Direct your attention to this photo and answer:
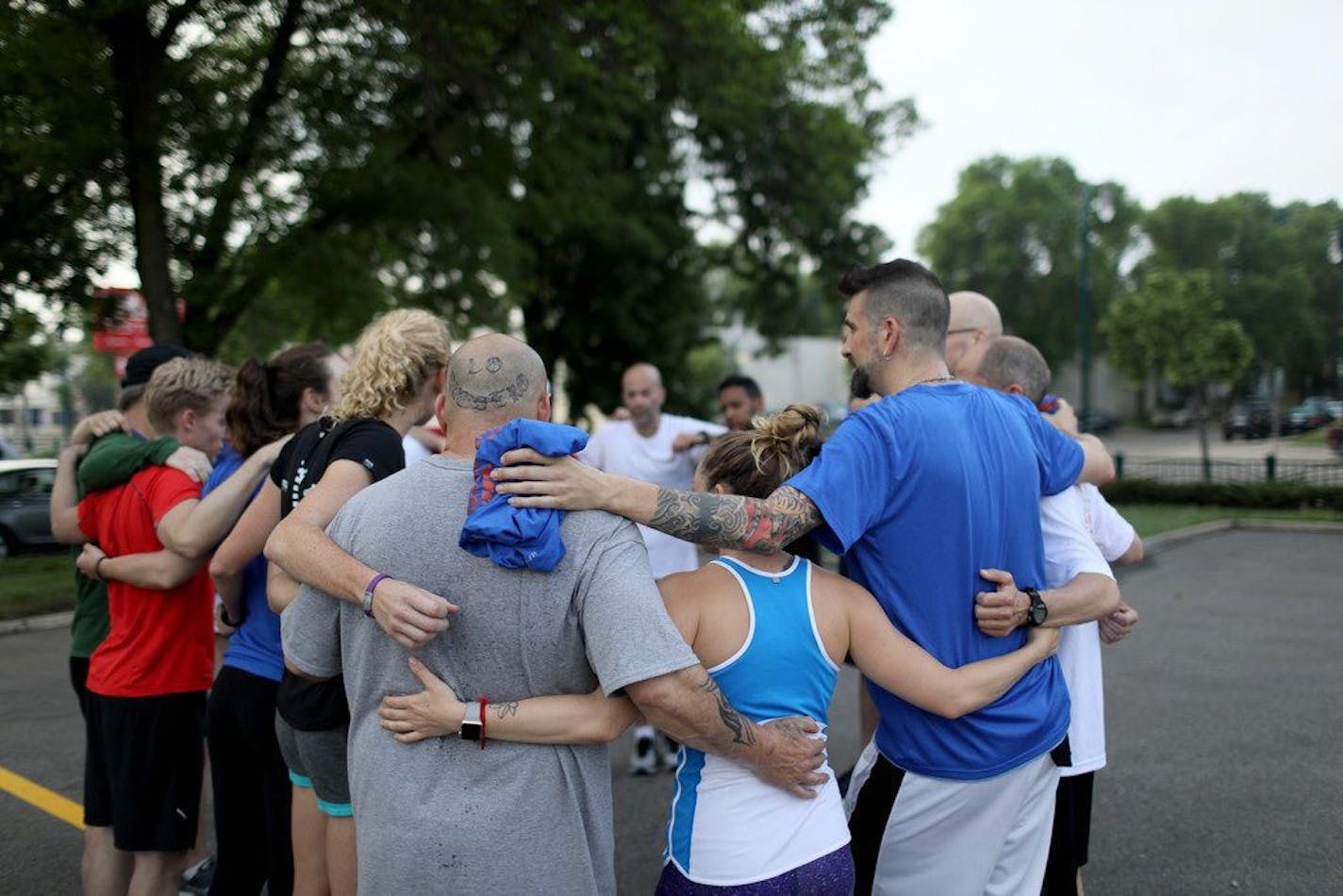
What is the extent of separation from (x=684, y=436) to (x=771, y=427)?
3.50m

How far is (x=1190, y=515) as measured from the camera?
1755cm

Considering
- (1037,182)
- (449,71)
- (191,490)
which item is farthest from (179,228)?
(1037,182)

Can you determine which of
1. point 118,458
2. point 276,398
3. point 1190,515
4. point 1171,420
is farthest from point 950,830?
point 1171,420

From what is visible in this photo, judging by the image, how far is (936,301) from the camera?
2.53m

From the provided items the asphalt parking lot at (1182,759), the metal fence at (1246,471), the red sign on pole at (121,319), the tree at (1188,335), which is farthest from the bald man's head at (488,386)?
the tree at (1188,335)

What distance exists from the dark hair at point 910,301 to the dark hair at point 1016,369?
879 mm

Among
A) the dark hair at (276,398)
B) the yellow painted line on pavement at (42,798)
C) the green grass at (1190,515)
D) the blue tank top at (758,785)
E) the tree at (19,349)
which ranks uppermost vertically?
the tree at (19,349)

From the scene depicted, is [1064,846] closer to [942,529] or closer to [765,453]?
[942,529]

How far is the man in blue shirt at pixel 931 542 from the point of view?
227cm

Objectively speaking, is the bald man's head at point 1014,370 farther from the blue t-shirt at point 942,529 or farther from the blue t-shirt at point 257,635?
the blue t-shirt at point 257,635

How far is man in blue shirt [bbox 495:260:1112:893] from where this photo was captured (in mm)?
2268

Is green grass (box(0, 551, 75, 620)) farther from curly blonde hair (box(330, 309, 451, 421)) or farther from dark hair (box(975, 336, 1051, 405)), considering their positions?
dark hair (box(975, 336, 1051, 405))

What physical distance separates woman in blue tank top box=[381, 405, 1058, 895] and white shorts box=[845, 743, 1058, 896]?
0.96 ft

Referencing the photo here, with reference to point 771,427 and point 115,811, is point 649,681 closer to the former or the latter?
point 771,427
